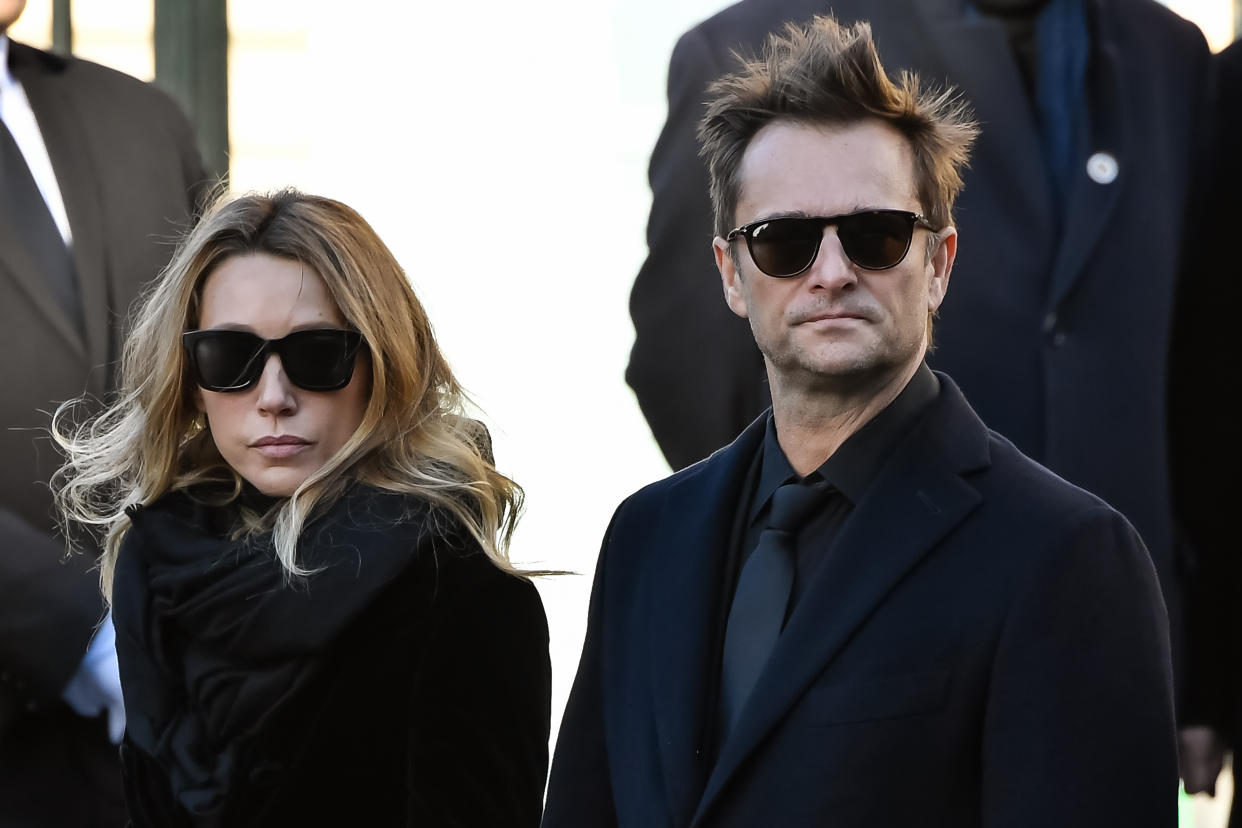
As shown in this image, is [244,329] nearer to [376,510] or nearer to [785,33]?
[376,510]

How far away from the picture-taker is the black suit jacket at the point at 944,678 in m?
1.83

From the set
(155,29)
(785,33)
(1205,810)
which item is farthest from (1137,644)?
(155,29)

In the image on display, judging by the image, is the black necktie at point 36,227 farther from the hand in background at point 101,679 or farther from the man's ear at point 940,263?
the man's ear at point 940,263

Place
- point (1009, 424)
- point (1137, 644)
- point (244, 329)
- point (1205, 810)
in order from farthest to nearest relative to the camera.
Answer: point (1205, 810), point (1009, 424), point (244, 329), point (1137, 644)

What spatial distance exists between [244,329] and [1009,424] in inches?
50.2

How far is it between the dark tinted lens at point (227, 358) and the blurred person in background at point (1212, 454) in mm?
1616

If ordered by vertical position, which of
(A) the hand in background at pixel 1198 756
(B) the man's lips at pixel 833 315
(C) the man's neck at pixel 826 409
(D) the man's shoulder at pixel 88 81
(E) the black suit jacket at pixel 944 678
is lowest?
(A) the hand in background at pixel 1198 756

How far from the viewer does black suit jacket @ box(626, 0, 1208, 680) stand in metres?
2.90

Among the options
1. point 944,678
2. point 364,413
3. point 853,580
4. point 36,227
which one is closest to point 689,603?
point 853,580

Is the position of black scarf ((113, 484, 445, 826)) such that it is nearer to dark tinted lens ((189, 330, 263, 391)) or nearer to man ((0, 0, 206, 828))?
dark tinted lens ((189, 330, 263, 391))

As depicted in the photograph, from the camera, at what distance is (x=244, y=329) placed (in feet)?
8.55

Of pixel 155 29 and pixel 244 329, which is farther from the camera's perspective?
pixel 155 29

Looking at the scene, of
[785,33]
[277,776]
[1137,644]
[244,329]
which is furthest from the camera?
[785,33]

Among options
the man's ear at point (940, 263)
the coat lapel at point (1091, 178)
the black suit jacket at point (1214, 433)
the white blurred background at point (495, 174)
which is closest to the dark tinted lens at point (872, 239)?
the man's ear at point (940, 263)
